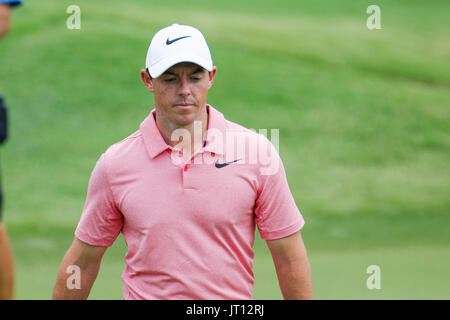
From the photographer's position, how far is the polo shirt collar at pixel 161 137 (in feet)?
9.34

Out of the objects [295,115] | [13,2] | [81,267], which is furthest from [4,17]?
[295,115]

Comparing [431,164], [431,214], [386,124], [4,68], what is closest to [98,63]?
[4,68]

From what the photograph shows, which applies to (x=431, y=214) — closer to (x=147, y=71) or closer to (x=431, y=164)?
(x=431, y=164)

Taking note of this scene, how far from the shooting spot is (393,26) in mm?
16562

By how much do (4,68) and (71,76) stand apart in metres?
1.17

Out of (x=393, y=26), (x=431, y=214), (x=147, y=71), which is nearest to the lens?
(x=147, y=71)

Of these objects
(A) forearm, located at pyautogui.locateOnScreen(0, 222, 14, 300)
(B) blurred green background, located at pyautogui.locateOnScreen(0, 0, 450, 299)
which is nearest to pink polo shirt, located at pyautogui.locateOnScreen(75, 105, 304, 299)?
(A) forearm, located at pyautogui.locateOnScreen(0, 222, 14, 300)

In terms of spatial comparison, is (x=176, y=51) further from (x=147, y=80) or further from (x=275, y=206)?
(x=275, y=206)

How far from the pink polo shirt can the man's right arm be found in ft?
0.52

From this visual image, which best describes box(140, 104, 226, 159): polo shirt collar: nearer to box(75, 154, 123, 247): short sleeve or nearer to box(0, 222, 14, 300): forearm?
box(75, 154, 123, 247): short sleeve

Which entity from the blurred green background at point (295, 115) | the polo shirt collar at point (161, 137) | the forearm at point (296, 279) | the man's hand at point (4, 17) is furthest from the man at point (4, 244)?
the blurred green background at point (295, 115)

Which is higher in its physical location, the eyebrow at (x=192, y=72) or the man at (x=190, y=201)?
the eyebrow at (x=192, y=72)

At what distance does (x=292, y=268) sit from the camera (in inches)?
111

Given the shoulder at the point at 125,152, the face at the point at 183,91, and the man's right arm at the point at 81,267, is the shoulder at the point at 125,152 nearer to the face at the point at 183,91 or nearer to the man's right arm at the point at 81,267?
the face at the point at 183,91
